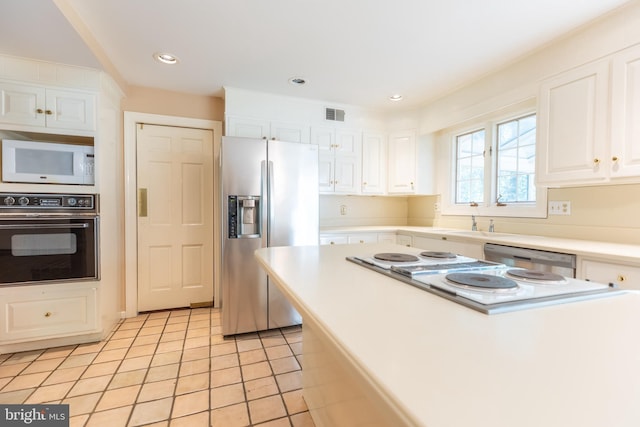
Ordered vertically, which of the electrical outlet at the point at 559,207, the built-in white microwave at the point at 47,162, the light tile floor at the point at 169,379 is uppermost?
the built-in white microwave at the point at 47,162

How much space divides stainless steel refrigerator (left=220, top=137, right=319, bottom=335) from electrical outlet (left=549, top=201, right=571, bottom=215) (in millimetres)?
2030

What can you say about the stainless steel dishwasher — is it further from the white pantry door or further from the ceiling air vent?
the white pantry door

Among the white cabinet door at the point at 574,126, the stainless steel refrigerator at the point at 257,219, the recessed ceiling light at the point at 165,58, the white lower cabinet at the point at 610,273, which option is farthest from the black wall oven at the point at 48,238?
the white cabinet door at the point at 574,126

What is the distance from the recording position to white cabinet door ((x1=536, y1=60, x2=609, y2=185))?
1830 mm

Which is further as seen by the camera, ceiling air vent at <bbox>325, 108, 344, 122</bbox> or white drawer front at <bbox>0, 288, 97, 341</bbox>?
ceiling air vent at <bbox>325, 108, 344, 122</bbox>

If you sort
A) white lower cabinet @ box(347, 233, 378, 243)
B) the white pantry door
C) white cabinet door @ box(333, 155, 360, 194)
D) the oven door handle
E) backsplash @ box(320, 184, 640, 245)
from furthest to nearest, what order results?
white cabinet door @ box(333, 155, 360, 194), white lower cabinet @ box(347, 233, 378, 243), the white pantry door, the oven door handle, backsplash @ box(320, 184, 640, 245)

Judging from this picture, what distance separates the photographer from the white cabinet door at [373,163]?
3.43m

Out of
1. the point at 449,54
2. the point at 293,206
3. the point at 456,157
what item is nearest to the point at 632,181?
the point at 449,54

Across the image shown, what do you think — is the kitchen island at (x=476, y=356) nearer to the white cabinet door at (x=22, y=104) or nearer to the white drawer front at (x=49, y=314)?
the white drawer front at (x=49, y=314)

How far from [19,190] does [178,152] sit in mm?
1264

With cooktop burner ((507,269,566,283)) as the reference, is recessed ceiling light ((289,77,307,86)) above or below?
above

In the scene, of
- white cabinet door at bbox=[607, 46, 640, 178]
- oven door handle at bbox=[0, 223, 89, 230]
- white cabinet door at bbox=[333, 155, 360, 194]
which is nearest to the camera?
white cabinet door at bbox=[607, 46, 640, 178]

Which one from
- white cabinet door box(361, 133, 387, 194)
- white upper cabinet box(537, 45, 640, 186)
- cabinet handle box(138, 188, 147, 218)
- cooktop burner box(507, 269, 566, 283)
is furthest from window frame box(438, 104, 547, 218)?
cabinet handle box(138, 188, 147, 218)

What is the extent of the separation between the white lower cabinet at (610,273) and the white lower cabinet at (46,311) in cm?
339
